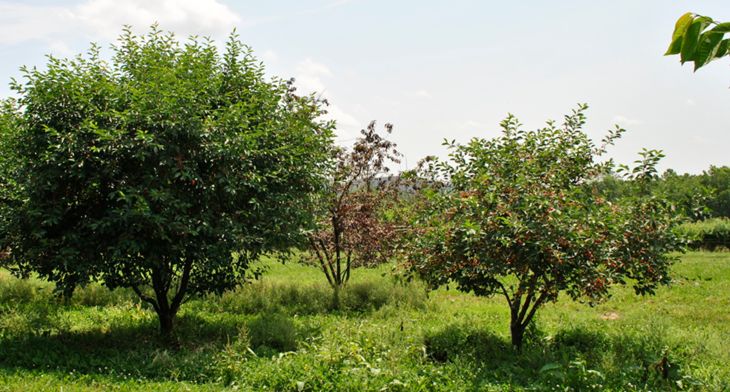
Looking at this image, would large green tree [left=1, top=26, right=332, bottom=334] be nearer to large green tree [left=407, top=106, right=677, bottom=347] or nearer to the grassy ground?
the grassy ground

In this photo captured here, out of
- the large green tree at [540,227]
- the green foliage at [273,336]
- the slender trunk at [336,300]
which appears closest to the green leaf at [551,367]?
the large green tree at [540,227]

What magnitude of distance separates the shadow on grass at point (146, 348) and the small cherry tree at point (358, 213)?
3451 millimetres

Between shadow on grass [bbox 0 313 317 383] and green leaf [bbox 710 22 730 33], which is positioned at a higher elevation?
green leaf [bbox 710 22 730 33]

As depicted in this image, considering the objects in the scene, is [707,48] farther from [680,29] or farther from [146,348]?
[146,348]

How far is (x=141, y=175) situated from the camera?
7660mm

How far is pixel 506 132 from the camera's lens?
857 cm

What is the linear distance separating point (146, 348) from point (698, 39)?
826cm

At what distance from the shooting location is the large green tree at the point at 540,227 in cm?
663

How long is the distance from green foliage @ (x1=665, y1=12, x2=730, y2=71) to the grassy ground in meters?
5.02

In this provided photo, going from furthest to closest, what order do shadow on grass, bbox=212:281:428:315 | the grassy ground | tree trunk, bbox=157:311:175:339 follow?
→ shadow on grass, bbox=212:281:428:315, tree trunk, bbox=157:311:175:339, the grassy ground

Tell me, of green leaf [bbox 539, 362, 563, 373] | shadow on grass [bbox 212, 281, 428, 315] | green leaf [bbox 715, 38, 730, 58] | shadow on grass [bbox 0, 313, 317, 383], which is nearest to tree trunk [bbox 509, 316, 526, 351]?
green leaf [bbox 539, 362, 563, 373]

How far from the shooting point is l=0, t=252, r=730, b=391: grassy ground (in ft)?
20.3

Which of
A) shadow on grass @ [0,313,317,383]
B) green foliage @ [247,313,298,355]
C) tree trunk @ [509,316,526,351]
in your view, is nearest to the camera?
shadow on grass @ [0,313,317,383]

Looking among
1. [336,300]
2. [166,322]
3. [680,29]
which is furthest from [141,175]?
[680,29]
